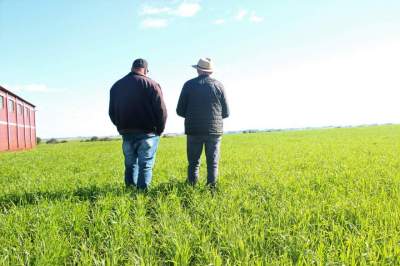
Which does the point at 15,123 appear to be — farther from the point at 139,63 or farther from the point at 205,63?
the point at 205,63

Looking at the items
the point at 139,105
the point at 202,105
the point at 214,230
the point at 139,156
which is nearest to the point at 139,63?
the point at 139,105

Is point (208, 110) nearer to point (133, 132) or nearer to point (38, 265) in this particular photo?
point (133, 132)

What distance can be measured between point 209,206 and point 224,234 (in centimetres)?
130

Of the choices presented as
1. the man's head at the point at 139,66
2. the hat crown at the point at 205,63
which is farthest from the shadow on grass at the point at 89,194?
the hat crown at the point at 205,63

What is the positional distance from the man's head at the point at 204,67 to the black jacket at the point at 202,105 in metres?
0.09

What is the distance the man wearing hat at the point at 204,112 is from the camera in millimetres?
6082

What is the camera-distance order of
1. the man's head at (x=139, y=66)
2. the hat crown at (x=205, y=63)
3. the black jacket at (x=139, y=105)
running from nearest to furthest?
the black jacket at (x=139, y=105)
the man's head at (x=139, y=66)
the hat crown at (x=205, y=63)

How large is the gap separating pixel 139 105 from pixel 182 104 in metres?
0.84

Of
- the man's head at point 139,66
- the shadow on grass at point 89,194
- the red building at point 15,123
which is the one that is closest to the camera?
the shadow on grass at point 89,194

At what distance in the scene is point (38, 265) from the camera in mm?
2938

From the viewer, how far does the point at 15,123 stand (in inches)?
1555

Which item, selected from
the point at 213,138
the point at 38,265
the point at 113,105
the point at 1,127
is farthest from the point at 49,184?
the point at 1,127

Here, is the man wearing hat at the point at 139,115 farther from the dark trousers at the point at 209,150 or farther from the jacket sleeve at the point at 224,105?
the jacket sleeve at the point at 224,105

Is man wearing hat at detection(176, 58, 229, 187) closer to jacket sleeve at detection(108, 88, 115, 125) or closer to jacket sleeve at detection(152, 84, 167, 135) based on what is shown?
jacket sleeve at detection(152, 84, 167, 135)
